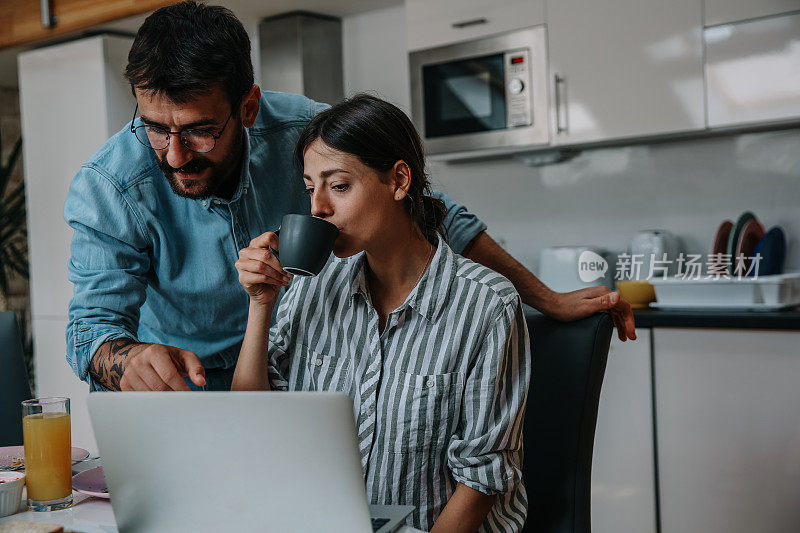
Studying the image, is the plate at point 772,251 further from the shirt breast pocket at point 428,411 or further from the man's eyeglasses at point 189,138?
the man's eyeglasses at point 189,138

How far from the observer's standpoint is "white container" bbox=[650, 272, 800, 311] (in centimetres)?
234

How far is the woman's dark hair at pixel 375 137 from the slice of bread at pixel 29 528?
688 mm

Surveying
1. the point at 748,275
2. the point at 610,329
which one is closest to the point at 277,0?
the point at 748,275

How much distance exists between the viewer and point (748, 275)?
101 inches

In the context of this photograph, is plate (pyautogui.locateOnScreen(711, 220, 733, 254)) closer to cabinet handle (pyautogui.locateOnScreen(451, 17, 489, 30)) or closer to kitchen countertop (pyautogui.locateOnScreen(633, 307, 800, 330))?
kitchen countertop (pyautogui.locateOnScreen(633, 307, 800, 330))

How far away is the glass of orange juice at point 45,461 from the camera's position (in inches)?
41.2

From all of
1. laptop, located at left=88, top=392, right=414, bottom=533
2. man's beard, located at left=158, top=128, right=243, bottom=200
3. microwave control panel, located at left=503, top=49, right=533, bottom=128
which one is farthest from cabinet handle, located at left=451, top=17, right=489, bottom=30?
laptop, located at left=88, top=392, right=414, bottom=533

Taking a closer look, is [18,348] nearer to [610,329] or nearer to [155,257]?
[155,257]

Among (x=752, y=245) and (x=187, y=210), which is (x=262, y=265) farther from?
(x=752, y=245)

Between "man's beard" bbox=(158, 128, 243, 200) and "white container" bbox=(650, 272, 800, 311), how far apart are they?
5.09ft

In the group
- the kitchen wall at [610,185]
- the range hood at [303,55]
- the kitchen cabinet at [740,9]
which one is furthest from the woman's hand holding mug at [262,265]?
the range hood at [303,55]

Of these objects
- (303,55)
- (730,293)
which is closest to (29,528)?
(730,293)

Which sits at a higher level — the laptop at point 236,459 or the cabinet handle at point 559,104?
the cabinet handle at point 559,104

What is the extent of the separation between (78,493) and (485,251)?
2.85 ft
